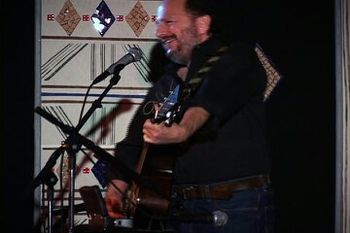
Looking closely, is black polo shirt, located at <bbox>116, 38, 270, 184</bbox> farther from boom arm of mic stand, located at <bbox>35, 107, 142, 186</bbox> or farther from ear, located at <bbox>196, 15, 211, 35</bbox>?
boom arm of mic stand, located at <bbox>35, 107, 142, 186</bbox>

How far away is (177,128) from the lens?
70.2 inches

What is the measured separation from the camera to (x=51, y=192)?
2031 millimetres

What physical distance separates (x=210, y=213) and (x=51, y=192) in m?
0.62

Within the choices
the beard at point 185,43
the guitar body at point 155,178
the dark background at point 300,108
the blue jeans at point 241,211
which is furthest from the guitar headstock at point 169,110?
the dark background at point 300,108

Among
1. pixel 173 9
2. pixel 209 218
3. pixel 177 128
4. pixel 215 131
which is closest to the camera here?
pixel 177 128

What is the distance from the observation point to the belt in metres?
2.21

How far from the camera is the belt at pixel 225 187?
2.21m

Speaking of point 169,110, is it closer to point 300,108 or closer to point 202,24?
point 202,24

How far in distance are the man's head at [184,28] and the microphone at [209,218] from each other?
78cm

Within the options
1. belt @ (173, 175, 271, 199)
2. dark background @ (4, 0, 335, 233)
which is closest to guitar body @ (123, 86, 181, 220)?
belt @ (173, 175, 271, 199)

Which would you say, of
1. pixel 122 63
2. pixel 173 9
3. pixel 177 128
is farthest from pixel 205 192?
pixel 173 9

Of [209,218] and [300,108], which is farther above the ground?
[300,108]

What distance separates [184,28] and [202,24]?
0.09 m
